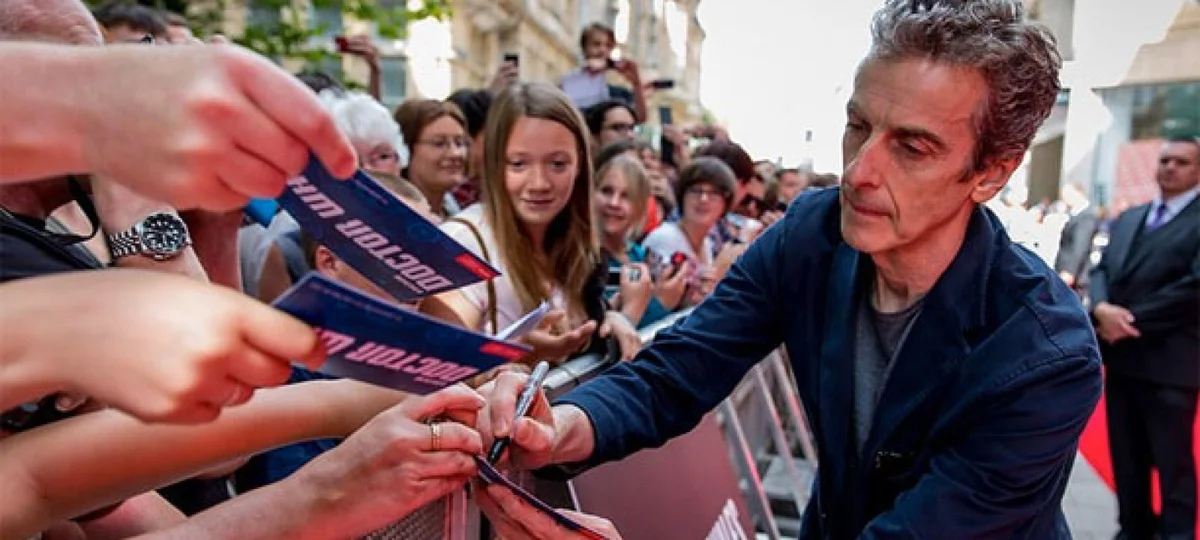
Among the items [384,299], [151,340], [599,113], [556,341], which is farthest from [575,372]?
[599,113]

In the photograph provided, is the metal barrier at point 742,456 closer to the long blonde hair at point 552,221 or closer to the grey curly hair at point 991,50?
the long blonde hair at point 552,221

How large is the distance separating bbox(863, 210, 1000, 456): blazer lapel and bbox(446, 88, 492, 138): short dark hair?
3.35 meters

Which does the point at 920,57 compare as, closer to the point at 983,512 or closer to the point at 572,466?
the point at 983,512

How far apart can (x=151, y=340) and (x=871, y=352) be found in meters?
1.51

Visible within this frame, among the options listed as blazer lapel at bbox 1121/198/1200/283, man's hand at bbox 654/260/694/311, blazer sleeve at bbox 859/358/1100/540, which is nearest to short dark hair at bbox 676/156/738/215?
man's hand at bbox 654/260/694/311

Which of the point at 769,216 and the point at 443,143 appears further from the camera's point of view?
the point at 769,216

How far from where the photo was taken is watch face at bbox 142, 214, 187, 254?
1.58m

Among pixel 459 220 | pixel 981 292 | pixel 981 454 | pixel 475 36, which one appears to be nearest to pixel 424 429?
pixel 981 454

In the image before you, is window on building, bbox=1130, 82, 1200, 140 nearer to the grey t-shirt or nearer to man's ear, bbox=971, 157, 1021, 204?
man's ear, bbox=971, 157, 1021, 204

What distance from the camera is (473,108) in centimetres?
482

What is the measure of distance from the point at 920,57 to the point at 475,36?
72.5 feet

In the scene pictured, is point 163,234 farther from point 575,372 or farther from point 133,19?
point 133,19

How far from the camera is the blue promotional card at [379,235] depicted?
0.76m

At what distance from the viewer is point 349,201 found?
0.77 m
